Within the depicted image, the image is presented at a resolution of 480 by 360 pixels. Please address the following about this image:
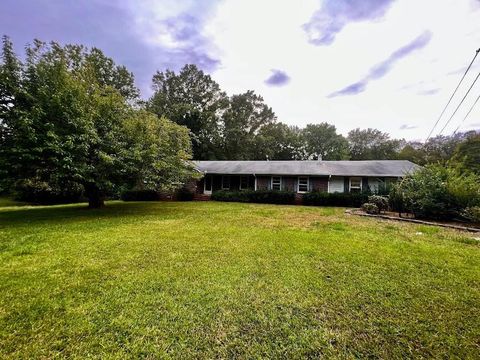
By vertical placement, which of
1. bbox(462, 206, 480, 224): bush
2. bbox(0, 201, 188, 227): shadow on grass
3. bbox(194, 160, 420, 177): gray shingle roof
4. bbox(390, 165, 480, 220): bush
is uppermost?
bbox(194, 160, 420, 177): gray shingle roof

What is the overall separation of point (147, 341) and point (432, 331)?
10.1 ft

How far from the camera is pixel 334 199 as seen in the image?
16172 millimetres

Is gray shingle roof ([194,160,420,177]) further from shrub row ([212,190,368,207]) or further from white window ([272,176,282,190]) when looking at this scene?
shrub row ([212,190,368,207])

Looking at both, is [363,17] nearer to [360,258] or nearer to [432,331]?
[360,258]

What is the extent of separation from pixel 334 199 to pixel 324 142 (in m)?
26.4

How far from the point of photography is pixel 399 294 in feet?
11.0

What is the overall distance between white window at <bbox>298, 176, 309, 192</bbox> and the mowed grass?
1265cm

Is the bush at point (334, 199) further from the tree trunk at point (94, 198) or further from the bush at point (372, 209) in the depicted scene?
the tree trunk at point (94, 198)

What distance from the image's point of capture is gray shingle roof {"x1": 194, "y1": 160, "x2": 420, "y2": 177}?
17.5 meters

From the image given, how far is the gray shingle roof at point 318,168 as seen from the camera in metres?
17.5

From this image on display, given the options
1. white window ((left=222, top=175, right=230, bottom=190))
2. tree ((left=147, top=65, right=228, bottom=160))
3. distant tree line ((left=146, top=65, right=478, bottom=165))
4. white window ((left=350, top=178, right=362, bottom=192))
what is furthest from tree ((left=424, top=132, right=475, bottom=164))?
tree ((left=147, top=65, right=228, bottom=160))

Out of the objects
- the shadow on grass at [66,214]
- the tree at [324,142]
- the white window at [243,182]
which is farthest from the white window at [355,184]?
the tree at [324,142]

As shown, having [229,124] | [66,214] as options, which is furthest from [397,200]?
[229,124]

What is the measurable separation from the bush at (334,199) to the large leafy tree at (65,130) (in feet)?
34.1
